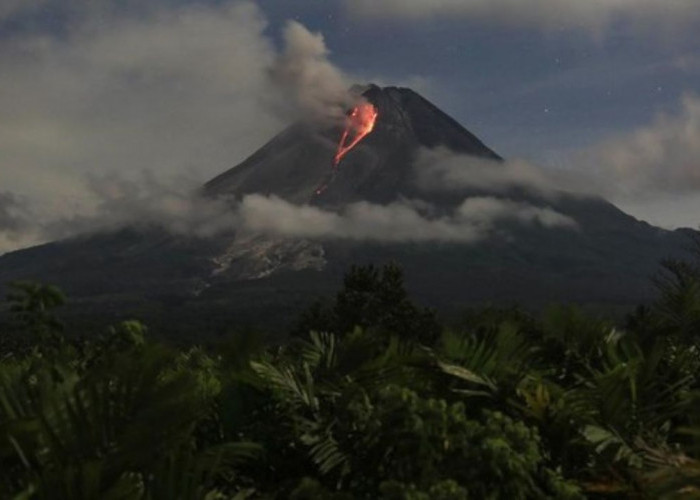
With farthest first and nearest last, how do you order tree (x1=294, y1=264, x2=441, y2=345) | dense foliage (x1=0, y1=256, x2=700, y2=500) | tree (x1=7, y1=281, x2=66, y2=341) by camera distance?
tree (x1=294, y1=264, x2=441, y2=345)
tree (x1=7, y1=281, x2=66, y2=341)
dense foliage (x1=0, y1=256, x2=700, y2=500)

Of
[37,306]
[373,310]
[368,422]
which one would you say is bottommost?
[373,310]

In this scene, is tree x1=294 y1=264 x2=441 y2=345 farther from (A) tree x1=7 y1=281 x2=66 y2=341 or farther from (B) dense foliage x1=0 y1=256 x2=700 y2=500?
(B) dense foliage x1=0 y1=256 x2=700 y2=500

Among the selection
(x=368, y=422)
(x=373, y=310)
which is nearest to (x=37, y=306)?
(x=373, y=310)

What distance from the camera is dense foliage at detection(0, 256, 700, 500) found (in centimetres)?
338

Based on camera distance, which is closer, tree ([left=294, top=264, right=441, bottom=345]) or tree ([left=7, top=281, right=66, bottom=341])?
tree ([left=7, top=281, right=66, bottom=341])

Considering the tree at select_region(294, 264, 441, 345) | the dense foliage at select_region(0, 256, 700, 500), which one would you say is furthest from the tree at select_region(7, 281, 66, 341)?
the dense foliage at select_region(0, 256, 700, 500)

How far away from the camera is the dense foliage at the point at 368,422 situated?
11.1 ft

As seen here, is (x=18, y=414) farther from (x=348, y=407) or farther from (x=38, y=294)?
(x=38, y=294)

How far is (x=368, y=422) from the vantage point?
4754 millimetres

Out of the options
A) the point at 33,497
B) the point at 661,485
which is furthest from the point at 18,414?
the point at 661,485

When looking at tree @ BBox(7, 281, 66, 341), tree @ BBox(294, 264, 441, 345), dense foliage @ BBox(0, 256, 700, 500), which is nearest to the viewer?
dense foliage @ BBox(0, 256, 700, 500)

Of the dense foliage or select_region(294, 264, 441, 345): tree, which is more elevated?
the dense foliage

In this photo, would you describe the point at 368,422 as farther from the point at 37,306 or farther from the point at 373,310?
the point at 373,310

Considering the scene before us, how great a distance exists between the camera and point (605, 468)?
4.73 meters
